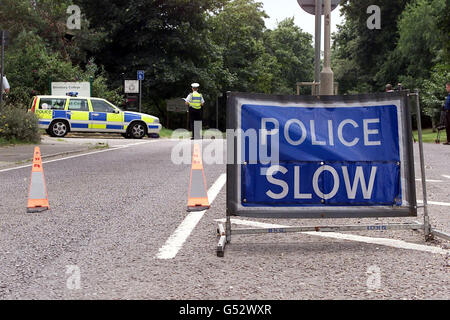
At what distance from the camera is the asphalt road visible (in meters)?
3.88

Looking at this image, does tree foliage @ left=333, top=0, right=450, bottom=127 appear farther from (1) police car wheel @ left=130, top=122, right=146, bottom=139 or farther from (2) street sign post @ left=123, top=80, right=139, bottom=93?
(1) police car wheel @ left=130, top=122, right=146, bottom=139

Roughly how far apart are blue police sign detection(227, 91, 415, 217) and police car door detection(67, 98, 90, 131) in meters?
20.4

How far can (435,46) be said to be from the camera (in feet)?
143

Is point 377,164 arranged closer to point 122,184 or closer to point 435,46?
point 122,184

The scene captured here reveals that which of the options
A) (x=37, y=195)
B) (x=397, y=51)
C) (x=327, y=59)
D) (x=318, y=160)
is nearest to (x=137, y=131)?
(x=327, y=59)

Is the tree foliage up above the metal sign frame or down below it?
above

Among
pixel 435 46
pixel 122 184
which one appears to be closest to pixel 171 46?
pixel 435 46

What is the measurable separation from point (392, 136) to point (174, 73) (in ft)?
113

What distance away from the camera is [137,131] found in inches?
1009

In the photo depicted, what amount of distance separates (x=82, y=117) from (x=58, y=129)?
41.6 inches

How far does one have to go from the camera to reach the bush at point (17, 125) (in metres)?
18.0

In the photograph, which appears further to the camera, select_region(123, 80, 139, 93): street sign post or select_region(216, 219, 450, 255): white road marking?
select_region(123, 80, 139, 93): street sign post

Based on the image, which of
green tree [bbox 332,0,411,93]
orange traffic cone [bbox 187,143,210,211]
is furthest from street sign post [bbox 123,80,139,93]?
green tree [bbox 332,0,411,93]

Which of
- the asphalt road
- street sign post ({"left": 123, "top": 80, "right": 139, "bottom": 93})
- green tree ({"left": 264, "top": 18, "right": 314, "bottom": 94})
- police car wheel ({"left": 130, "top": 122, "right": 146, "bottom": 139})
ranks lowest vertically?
the asphalt road
